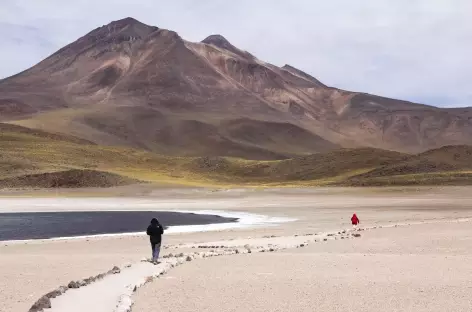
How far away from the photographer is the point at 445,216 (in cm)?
3753

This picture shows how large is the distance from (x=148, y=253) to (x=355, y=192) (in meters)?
46.7

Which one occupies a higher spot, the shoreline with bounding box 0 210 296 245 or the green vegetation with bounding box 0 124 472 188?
the green vegetation with bounding box 0 124 472 188

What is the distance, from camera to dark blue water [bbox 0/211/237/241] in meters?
32.5

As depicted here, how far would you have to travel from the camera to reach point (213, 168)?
397ft

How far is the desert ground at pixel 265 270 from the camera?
494 inches

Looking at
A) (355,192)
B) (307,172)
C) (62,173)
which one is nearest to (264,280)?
(355,192)

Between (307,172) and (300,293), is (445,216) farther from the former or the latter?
(307,172)

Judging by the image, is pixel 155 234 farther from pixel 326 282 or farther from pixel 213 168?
pixel 213 168

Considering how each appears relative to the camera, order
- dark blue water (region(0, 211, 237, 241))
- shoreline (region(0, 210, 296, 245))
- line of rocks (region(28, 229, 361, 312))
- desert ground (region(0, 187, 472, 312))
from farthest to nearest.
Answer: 1. dark blue water (region(0, 211, 237, 241))
2. shoreline (region(0, 210, 296, 245))
3. desert ground (region(0, 187, 472, 312))
4. line of rocks (region(28, 229, 361, 312))

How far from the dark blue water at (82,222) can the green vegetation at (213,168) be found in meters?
34.6

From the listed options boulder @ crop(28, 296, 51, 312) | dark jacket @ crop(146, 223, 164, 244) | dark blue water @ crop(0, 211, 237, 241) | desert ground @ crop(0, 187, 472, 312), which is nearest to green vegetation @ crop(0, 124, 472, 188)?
dark blue water @ crop(0, 211, 237, 241)

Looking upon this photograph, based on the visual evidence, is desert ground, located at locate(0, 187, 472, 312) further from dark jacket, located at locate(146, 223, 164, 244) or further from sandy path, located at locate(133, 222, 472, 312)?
dark jacket, located at locate(146, 223, 164, 244)

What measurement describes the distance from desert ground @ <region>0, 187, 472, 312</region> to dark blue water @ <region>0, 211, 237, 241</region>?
4889 millimetres

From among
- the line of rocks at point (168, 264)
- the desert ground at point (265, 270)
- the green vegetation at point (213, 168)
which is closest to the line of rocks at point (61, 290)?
the line of rocks at point (168, 264)
